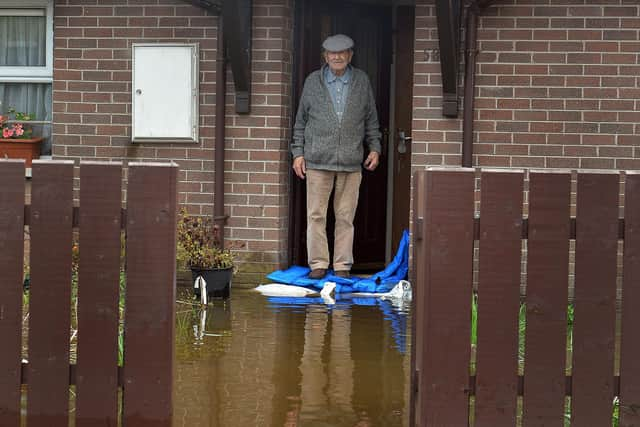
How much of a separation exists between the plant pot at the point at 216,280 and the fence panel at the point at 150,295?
15.6 feet

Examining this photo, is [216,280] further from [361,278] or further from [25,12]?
[25,12]

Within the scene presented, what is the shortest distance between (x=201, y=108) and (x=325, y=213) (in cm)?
133

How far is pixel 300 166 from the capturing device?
10102 millimetres

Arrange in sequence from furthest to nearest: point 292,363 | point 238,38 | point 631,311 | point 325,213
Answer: point 325,213 → point 238,38 → point 292,363 → point 631,311

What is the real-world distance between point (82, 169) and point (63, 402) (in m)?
0.83

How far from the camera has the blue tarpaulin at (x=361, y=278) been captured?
32.6ft

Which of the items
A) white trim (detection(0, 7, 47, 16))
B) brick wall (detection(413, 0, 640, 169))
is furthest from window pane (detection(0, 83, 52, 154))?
brick wall (detection(413, 0, 640, 169))

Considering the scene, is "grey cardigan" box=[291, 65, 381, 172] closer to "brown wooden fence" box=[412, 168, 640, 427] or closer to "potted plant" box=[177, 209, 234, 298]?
"potted plant" box=[177, 209, 234, 298]

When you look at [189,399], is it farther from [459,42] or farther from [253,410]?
[459,42]

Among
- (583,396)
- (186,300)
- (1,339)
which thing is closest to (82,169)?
(1,339)

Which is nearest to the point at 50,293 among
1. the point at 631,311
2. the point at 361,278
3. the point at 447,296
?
the point at 447,296

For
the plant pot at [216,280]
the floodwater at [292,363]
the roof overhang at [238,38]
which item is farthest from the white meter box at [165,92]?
the floodwater at [292,363]

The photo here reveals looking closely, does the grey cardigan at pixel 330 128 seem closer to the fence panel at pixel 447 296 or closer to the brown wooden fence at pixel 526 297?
the brown wooden fence at pixel 526 297

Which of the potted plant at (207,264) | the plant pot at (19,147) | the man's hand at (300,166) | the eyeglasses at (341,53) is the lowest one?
the potted plant at (207,264)
